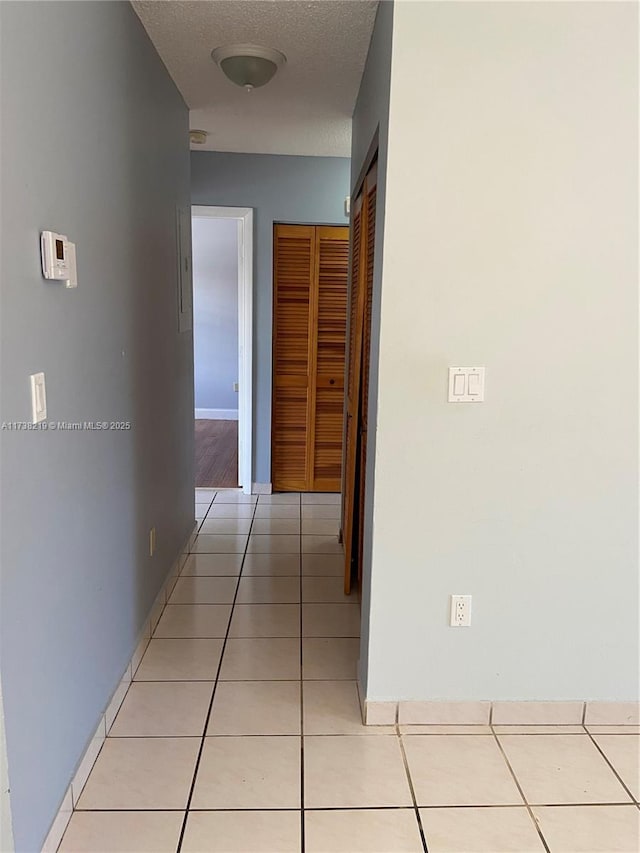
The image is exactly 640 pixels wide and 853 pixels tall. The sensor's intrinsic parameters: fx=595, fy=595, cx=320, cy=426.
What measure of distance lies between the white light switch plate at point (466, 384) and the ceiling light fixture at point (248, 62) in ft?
5.26

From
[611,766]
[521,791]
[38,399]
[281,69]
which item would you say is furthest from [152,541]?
[281,69]

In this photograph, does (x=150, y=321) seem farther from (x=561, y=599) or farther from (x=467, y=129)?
(x=561, y=599)

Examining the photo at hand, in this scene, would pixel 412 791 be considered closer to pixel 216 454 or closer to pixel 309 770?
pixel 309 770

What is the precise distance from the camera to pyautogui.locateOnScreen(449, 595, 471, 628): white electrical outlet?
6.26 feet

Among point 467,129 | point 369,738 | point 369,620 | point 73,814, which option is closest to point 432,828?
point 369,738

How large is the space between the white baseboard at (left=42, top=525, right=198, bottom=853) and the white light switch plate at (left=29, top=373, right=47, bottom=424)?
0.99 metres

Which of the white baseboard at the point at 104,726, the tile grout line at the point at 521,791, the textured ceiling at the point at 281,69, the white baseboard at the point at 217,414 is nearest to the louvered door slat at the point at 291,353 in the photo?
the textured ceiling at the point at 281,69

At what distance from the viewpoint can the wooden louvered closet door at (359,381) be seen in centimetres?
251

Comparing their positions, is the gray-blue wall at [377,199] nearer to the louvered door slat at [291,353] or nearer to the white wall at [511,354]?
the white wall at [511,354]

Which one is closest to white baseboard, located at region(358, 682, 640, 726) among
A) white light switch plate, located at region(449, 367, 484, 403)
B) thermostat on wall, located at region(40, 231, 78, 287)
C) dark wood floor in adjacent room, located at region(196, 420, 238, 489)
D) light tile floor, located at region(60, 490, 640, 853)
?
light tile floor, located at region(60, 490, 640, 853)

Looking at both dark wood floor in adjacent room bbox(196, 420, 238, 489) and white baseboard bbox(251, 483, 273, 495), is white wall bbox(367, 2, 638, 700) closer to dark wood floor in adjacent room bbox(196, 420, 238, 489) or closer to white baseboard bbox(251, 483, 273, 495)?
white baseboard bbox(251, 483, 273, 495)

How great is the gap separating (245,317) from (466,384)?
2754mm

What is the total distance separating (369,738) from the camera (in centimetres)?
190

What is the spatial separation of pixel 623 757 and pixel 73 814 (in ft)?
5.31
